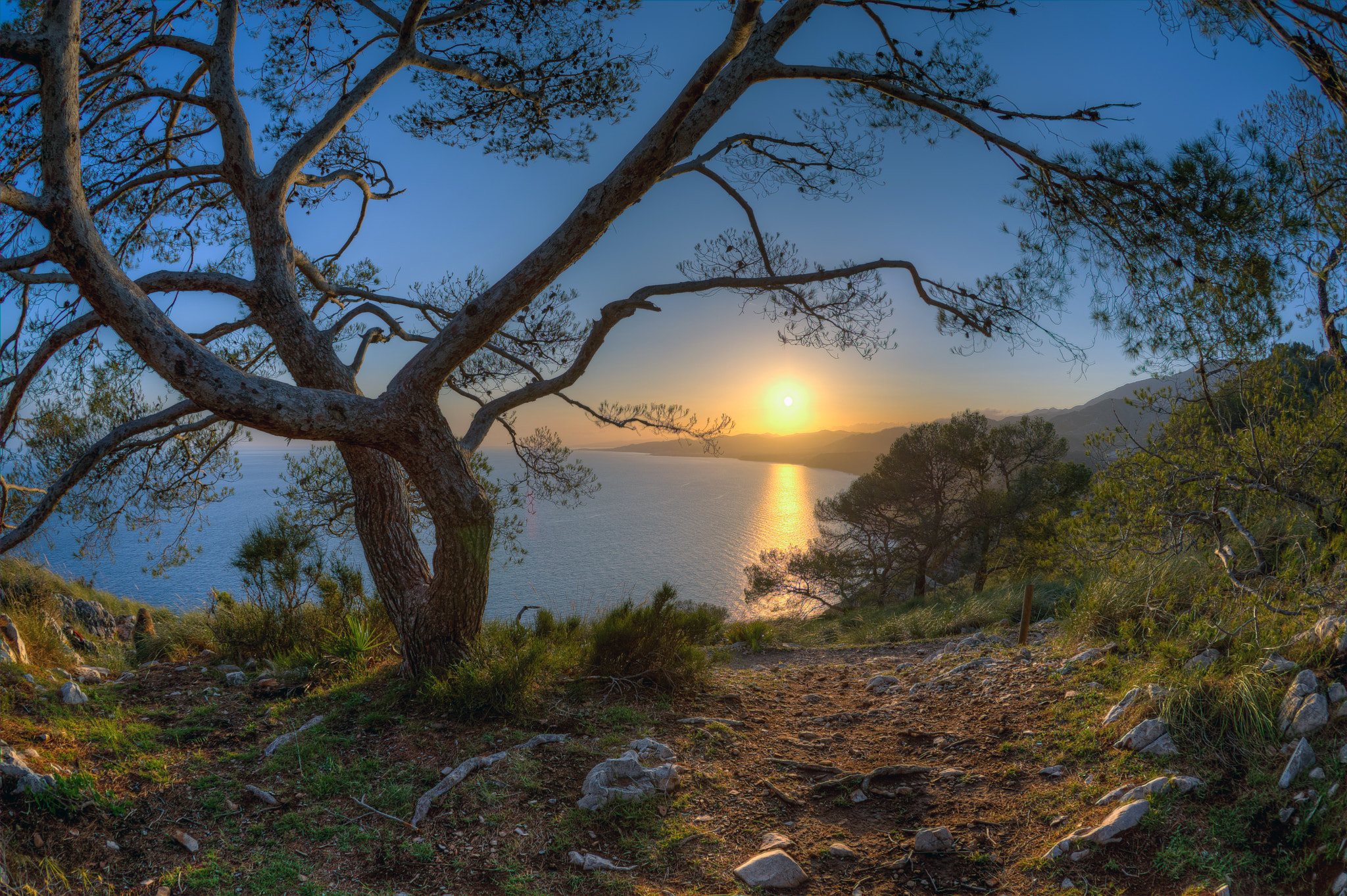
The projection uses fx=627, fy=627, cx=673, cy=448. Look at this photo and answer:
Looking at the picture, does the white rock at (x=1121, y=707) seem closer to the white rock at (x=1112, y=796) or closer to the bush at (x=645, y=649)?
the white rock at (x=1112, y=796)

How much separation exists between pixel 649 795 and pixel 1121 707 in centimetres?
255

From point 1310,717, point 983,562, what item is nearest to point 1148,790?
point 1310,717

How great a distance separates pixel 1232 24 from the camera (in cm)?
331

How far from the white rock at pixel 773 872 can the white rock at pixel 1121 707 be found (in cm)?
192

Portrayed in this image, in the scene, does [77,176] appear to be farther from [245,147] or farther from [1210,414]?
[1210,414]

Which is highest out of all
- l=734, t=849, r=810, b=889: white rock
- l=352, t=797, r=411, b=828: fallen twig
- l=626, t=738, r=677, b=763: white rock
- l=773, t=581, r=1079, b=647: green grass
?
l=352, t=797, r=411, b=828: fallen twig

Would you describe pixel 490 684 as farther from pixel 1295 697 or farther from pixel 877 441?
pixel 877 441

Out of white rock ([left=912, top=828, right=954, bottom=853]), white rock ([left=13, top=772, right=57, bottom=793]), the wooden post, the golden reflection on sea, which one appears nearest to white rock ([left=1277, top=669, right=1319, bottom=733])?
white rock ([left=912, top=828, right=954, bottom=853])

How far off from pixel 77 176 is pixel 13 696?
3.05 m

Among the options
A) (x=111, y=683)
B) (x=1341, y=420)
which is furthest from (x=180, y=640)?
(x=1341, y=420)

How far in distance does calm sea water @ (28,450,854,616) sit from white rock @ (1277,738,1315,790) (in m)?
4.20

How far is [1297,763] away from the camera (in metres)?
2.46

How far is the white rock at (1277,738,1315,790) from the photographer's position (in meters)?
2.45

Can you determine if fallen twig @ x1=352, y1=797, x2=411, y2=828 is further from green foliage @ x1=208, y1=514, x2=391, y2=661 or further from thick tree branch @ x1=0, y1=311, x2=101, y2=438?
thick tree branch @ x1=0, y1=311, x2=101, y2=438
